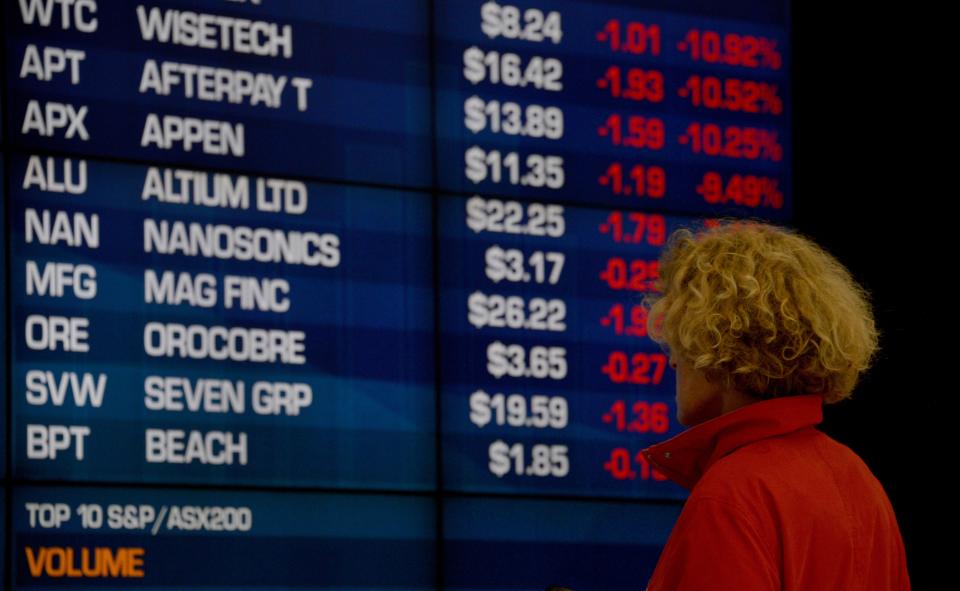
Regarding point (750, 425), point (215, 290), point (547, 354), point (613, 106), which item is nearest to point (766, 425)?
point (750, 425)

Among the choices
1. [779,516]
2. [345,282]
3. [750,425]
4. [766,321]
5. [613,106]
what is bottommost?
[779,516]

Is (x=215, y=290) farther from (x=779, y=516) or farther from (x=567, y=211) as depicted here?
(x=779, y=516)

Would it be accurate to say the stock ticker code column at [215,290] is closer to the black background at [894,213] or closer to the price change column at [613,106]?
the price change column at [613,106]

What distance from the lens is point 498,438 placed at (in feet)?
15.8

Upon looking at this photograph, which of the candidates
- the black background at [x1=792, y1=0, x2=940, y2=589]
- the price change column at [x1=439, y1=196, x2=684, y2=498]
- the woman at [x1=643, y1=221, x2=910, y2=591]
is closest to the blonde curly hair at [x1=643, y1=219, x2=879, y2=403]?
the woman at [x1=643, y1=221, x2=910, y2=591]

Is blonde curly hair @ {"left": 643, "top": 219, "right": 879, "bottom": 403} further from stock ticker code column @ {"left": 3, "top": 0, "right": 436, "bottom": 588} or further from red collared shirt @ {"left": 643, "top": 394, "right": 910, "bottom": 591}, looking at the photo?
stock ticker code column @ {"left": 3, "top": 0, "right": 436, "bottom": 588}

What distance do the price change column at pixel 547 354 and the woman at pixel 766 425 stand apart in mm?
2336

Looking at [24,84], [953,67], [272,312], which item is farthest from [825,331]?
[953,67]

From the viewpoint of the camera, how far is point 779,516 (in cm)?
220

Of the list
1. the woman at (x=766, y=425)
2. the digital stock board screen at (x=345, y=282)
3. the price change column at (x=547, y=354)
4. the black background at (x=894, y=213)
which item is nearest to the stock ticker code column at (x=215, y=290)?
the digital stock board screen at (x=345, y=282)

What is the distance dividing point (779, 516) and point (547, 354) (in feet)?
8.94

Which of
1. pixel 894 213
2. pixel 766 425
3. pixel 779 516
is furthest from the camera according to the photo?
pixel 894 213

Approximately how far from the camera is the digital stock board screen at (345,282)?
4.35m

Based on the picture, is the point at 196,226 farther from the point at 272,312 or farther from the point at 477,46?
the point at 477,46
